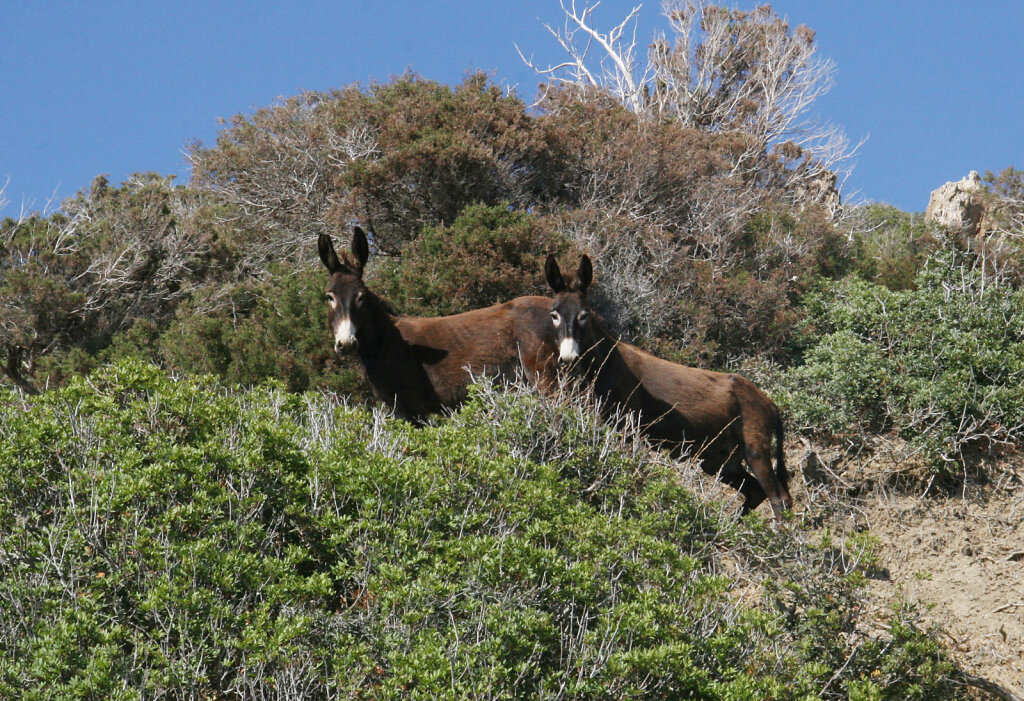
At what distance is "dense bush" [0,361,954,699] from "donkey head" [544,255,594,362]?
1.81 meters

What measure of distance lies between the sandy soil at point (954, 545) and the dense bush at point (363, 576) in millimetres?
1755

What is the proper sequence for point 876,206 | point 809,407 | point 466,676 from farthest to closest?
point 876,206, point 809,407, point 466,676

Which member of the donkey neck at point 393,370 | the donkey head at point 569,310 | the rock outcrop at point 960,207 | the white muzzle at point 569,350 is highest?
the rock outcrop at point 960,207

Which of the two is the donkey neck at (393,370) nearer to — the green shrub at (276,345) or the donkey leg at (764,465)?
the green shrub at (276,345)

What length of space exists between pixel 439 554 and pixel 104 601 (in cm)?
177

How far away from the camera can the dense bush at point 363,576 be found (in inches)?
186

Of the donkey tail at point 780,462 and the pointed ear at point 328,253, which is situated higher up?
the donkey tail at point 780,462

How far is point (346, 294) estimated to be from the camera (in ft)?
28.9

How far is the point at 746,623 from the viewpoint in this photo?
18.3 feet

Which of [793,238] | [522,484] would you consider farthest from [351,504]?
[793,238]

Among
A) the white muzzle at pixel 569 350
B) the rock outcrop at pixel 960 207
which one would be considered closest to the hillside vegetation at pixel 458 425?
the rock outcrop at pixel 960 207

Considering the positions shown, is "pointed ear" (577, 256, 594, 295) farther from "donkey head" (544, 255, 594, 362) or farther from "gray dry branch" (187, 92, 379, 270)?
"gray dry branch" (187, 92, 379, 270)

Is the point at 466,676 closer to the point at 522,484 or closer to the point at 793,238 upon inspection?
the point at 522,484

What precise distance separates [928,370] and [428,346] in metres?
5.41
